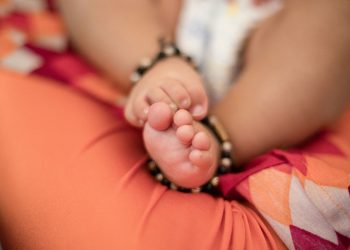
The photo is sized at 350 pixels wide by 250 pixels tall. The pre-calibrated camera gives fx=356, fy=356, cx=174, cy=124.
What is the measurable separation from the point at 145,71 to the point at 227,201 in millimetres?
244

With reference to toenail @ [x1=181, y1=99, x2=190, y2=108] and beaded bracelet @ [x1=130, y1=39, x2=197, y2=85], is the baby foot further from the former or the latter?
beaded bracelet @ [x1=130, y1=39, x2=197, y2=85]

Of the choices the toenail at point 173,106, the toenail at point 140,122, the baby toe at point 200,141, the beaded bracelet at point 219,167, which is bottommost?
the beaded bracelet at point 219,167

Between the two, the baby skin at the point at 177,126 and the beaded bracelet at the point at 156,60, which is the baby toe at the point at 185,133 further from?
the beaded bracelet at the point at 156,60

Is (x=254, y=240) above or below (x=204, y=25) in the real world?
below

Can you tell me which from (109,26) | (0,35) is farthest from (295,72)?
(0,35)

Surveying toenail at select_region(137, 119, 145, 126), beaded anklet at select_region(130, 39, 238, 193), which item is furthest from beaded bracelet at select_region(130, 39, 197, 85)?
toenail at select_region(137, 119, 145, 126)

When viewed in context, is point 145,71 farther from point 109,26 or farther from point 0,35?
point 0,35

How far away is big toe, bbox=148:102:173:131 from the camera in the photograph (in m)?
0.38

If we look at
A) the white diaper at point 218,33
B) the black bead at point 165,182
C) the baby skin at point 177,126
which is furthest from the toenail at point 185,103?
the white diaper at point 218,33

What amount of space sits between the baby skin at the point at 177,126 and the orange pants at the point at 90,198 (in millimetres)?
42

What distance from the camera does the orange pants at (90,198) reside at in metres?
0.39

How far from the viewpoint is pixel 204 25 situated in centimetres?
67

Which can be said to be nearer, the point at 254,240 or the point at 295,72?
the point at 254,240

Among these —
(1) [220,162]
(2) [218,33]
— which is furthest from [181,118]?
(2) [218,33]
